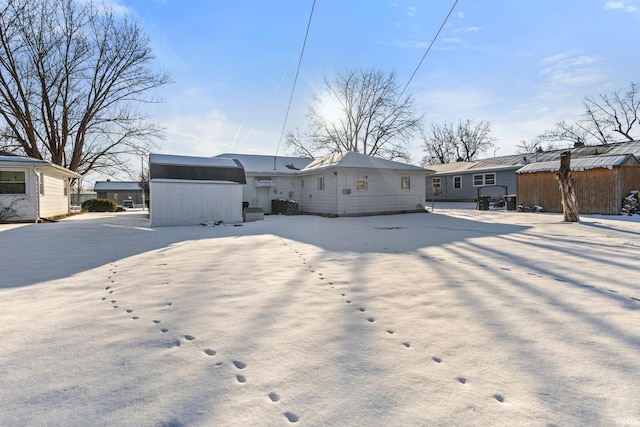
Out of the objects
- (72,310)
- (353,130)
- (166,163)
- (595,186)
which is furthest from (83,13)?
(595,186)

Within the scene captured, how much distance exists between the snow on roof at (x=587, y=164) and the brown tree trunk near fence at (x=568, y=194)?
3.40m

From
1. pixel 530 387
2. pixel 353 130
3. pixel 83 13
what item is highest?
pixel 83 13

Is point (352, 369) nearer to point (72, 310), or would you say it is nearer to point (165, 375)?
point (165, 375)

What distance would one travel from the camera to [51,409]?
1.66 m

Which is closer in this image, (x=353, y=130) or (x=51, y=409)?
(x=51, y=409)

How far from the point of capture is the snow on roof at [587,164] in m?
14.0

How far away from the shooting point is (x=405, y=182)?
1798cm

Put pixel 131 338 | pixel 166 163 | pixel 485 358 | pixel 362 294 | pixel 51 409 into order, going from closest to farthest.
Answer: pixel 51 409 → pixel 485 358 → pixel 131 338 → pixel 362 294 → pixel 166 163

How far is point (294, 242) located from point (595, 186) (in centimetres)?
1502

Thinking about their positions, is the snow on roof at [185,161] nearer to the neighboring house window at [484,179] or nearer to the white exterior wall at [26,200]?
the white exterior wall at [26,200]

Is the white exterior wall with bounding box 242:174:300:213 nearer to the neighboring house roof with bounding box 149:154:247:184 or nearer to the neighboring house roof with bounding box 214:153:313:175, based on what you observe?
the neighboring house roof with bounding box 214:153:313:175

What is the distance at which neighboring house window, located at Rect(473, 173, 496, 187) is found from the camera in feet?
82.2

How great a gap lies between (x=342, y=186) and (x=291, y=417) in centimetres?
1470

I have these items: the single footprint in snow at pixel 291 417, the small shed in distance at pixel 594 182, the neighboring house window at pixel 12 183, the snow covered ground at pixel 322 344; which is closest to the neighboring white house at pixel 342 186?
the small shed in distance at pixel 594 182
